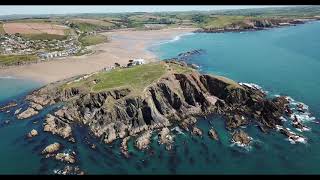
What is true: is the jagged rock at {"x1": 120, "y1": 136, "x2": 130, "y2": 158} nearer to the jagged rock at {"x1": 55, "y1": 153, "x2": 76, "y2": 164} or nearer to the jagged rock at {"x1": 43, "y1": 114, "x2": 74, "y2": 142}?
the jagged rock at {"x1": 55, "y1": 153, "x2": 76, "y2": 164}

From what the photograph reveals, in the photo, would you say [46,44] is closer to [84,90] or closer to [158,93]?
[84,90]

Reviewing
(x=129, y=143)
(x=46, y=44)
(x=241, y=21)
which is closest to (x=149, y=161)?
(x=129, y=143)

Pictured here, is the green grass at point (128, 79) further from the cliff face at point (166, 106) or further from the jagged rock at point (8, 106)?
the jagged rock at point (8, 106)

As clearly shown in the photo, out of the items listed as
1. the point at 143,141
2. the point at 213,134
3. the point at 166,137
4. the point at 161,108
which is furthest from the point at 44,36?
the point at 213,134

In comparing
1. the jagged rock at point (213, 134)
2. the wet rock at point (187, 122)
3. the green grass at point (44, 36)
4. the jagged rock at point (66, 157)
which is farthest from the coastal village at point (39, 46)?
the jagged rock at point (213, 134)

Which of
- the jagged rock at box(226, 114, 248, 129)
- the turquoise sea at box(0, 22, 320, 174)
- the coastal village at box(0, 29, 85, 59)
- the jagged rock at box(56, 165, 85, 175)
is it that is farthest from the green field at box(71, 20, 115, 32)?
the jagged rock at box(56, 165, 85, 175)

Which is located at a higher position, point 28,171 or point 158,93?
point 158,93
